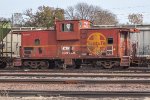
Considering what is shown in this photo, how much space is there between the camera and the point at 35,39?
93.6 feet

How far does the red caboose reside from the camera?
2733cm

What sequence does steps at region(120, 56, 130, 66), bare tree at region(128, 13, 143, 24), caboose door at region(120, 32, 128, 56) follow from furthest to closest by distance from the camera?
bare tree at region(128, 13, 143, 24) → caboose door at region(120, 32, 128, 56) → steps at region(120, 56, 130, 66)

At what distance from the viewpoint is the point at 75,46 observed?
91.4 ft

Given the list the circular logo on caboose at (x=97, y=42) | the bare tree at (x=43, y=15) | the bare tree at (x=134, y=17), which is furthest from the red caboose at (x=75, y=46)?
the bare tree at (x=134, y=17)

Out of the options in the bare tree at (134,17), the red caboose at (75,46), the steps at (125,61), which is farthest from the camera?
the bare tree at (134,17)

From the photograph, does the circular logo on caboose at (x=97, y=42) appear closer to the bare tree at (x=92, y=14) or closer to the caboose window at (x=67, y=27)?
the caboose window at (x=67, y=27)

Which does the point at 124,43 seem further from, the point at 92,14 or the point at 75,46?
the point at 92,14

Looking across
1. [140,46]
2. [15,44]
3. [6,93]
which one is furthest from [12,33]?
[6,93]

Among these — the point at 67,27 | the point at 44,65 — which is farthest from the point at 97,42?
the point at 44,65

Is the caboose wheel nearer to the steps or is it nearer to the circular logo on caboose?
the circular logo on caboose

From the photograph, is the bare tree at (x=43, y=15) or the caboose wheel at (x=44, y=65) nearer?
the caboose wheel at (x=44, y=65)

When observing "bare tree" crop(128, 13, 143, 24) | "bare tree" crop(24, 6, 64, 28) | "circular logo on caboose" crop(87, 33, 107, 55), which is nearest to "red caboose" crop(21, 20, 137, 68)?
"circular logo on caboose" crop(87, 33, 107, 55)

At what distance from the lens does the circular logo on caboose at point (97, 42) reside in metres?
27.4

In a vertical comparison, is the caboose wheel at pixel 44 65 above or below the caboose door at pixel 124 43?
below
